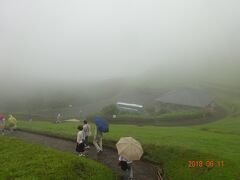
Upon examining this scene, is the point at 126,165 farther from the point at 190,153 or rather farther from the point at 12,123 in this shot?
the point at 12,123

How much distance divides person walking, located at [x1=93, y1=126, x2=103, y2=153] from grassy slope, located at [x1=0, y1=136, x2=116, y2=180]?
14.9 feet

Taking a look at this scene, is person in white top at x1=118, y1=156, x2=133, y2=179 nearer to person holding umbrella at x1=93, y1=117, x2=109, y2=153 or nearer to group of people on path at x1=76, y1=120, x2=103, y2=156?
group of people on path at x1=76, y1=120, x2=103, y2=156

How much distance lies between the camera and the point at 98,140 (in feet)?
99.9

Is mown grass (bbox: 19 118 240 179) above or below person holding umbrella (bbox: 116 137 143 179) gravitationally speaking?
below

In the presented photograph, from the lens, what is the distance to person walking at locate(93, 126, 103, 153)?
28047 millimetres

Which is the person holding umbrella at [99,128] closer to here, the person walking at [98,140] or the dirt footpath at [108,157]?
the person walking at [98,140]

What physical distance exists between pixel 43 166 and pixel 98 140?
953cm

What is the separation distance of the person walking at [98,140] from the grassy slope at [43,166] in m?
4.54

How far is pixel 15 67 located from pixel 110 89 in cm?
7263

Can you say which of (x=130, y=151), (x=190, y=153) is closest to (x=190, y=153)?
(x=190, y=153)

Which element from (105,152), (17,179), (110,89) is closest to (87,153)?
(105,152)

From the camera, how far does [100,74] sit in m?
146

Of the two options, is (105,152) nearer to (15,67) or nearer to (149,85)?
(149,85)

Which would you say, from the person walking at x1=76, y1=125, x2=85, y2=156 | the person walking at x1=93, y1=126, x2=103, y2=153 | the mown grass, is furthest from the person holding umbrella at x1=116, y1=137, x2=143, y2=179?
the person walking at x1=93, y1=126, x2=103, y2=153
